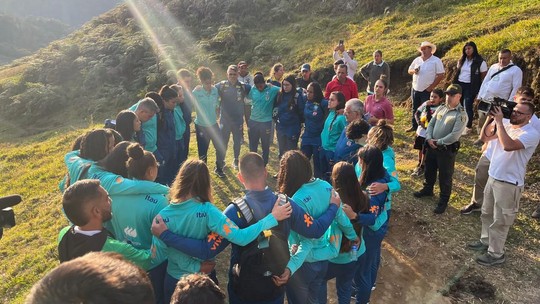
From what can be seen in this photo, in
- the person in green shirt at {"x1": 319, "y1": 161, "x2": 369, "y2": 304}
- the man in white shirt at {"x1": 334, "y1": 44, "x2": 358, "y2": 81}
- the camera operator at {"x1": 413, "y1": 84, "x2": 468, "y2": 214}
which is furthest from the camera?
the man in white shirt at {"x1": 334, "y1": 44, "x2": 358, "y2": 81}

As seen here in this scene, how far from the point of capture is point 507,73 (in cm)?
721

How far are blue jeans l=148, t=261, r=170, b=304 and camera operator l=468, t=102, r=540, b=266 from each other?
167 inches

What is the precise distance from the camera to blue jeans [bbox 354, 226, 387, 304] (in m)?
3.97

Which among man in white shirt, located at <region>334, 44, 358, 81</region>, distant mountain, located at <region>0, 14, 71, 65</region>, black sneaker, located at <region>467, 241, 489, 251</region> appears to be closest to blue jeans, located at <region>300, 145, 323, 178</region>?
black sneaker, located at <region>467, 241, 489, 251</region>

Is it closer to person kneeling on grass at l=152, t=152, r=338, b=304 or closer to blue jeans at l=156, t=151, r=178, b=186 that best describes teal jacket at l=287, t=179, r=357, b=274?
person kneeling on grass at l=152, t=152, r=338, b=304

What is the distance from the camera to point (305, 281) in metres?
3.42

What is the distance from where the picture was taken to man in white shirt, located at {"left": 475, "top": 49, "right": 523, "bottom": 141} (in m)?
7.17

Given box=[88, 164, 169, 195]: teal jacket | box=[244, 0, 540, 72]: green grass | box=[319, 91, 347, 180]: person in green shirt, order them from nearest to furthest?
box=[88, 164, 169, 195]: teal jacket
box=[319, 91, 347, 180]: person in green shirt
box=[244, 0, 540, 72]: green grass

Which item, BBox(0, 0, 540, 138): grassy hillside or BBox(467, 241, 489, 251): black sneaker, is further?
BBox(0, 0, 540, 138): grassy hillside

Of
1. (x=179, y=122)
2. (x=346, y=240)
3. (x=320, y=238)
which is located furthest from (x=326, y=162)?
(x=320, y=238)

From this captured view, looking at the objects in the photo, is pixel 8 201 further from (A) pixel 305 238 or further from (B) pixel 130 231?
(A) pixel 305 238

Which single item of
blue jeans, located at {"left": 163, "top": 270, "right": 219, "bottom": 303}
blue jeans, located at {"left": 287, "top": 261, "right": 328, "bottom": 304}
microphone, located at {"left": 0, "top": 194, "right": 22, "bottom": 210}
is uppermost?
microphone, located at {"left": 0, "top": 194, "right": 22, "bottom": 210}

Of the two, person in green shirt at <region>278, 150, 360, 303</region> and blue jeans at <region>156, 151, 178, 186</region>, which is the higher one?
person in green shirt at <region>278, 150, 360, 303</region>

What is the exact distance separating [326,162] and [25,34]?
76411mm
